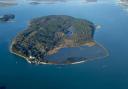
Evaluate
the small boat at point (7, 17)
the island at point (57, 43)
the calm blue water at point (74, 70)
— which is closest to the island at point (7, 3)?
the small boat at point (7, 17)

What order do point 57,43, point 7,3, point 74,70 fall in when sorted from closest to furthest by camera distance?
point 74,70 < point 57,43 < point 7,3

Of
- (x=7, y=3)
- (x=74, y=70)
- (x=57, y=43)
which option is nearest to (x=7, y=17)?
(x=7, y=3)

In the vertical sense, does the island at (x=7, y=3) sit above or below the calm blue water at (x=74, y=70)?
above

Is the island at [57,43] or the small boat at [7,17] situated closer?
the island at [57,43]

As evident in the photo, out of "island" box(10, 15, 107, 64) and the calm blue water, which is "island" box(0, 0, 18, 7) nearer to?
the calm blue water

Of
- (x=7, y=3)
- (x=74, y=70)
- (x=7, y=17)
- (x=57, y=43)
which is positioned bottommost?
(x=74, y=70)

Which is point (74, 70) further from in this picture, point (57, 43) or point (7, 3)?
point (7, 3)

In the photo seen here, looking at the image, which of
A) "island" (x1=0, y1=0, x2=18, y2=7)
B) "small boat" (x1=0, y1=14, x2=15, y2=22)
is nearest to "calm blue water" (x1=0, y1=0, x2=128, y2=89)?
"small boat" (x1=0, y1=14, x2=15, y2=22)

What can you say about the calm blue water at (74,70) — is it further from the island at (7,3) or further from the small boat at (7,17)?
the island at (7,3)

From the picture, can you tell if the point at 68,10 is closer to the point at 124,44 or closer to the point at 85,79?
the point at 124,44

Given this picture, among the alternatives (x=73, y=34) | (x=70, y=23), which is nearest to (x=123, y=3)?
(x=70, y=23)
